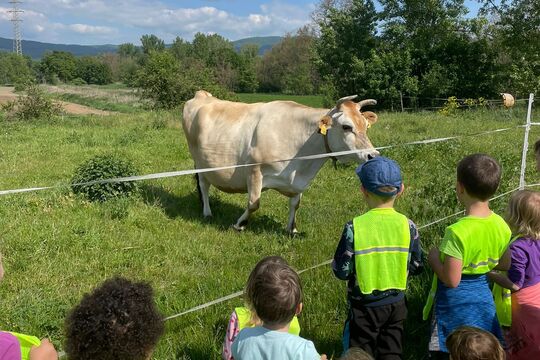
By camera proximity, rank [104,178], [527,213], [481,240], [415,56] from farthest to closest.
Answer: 1. [415,56]
2. [104,178]
3. [527,213]
4. [481,240]

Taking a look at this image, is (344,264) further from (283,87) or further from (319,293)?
(283,87)

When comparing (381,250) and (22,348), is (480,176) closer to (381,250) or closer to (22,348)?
(381,250)

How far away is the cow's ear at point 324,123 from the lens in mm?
5453

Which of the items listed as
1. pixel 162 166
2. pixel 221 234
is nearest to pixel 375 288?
pixel 221 234

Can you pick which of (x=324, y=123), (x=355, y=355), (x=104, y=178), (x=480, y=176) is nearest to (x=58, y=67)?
(x=104, y=178)

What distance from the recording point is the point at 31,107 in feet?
67.0

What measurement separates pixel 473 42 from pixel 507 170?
2732cm

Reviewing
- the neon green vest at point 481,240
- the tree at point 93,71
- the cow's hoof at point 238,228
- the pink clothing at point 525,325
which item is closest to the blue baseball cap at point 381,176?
the neon green vest at point 481,240

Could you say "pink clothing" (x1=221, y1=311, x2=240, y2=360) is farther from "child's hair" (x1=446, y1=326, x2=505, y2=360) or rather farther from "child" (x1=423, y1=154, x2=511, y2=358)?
"child" (x1=423, y1=154, x2=511, y2=358)

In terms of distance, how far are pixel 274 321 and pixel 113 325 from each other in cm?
68

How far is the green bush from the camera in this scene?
23.0 feet

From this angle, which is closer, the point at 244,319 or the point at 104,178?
the point at 244,319

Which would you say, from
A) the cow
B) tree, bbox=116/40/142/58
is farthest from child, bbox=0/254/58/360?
tree, bbox=116/40/142/58

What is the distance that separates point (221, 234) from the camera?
6.18 meters
